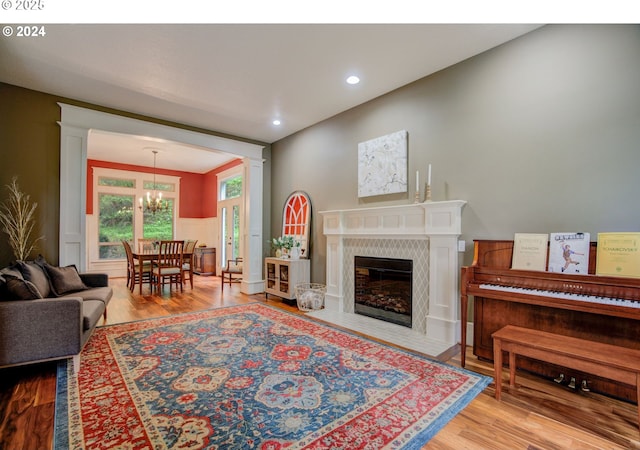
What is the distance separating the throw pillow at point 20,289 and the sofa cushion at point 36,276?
0.40 metres

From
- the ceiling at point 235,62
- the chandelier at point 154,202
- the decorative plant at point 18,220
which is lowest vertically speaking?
the decorative plant at point 18,220

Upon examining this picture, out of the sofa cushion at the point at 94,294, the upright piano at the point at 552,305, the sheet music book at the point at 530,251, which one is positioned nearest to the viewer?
the upright piano at the point at 552,305

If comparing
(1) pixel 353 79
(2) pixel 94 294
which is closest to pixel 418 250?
(1) pixel 353 79

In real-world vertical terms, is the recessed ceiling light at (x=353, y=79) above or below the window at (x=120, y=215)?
above

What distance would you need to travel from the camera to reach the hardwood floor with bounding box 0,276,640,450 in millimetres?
1600

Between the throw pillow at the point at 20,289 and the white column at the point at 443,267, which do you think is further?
the white column at the point at 443,267

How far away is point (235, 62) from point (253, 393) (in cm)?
309

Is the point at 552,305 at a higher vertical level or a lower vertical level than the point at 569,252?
lower

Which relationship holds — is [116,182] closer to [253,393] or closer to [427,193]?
[253,393]

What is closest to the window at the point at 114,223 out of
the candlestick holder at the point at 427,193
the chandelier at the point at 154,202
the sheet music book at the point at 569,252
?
the chandelier at the point at 154,202

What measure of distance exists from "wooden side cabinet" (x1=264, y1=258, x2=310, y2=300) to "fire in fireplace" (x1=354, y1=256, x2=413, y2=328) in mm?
1030

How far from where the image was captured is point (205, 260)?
824 centimetres

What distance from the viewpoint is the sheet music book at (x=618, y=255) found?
1941mm

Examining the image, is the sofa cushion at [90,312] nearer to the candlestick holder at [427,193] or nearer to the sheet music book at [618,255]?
the candlestick holder at [427,193]
